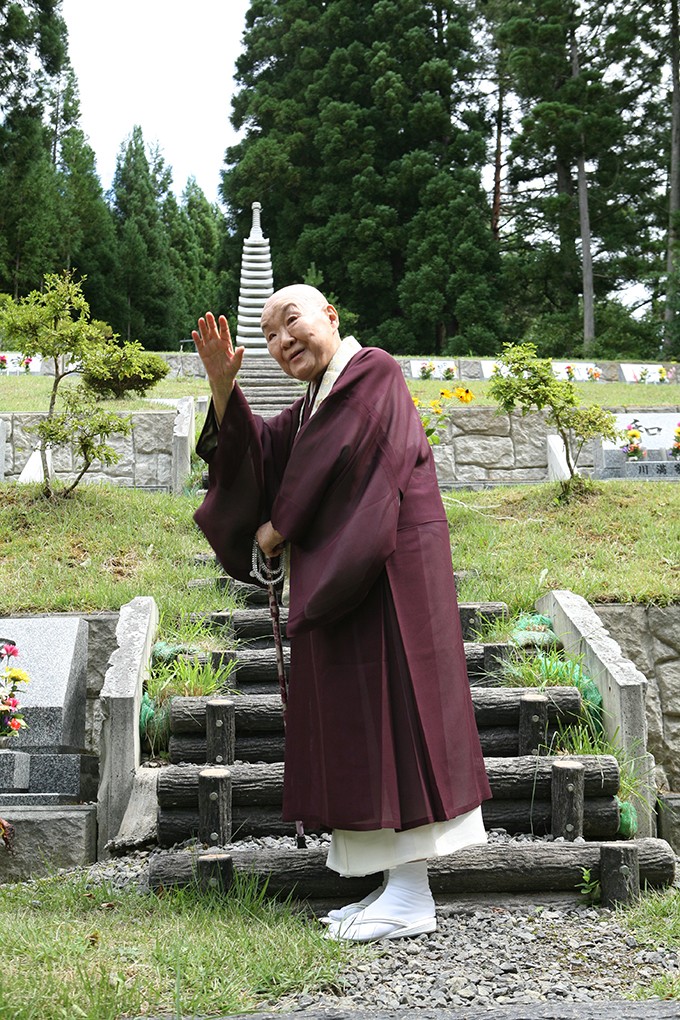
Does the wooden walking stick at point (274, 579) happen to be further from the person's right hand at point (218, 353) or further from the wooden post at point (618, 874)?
the wooden post at point (618, 874)

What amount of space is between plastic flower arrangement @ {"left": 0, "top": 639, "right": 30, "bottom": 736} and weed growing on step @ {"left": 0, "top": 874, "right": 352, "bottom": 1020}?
1.17 m

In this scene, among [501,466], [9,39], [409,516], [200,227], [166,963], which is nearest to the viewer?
[166,963]

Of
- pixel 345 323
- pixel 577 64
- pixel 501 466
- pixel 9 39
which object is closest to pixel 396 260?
pixel 345 323

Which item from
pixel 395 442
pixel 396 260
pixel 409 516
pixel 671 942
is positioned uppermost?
pixel 396 260

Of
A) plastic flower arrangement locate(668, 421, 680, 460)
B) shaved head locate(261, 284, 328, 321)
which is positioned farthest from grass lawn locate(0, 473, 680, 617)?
shaved head locate(261, 284, 328, 321)

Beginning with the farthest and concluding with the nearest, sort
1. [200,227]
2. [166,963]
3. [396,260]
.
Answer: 1. [200,227]
2. [396,260]
3. [166,963]

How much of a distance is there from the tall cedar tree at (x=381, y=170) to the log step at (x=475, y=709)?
1993 centimetres

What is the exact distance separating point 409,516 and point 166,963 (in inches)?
57.2

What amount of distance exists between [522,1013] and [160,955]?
3.19 ft

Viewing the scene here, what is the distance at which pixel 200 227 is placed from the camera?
Answer: 36.0 meters

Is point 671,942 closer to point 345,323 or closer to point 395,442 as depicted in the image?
point 395,442

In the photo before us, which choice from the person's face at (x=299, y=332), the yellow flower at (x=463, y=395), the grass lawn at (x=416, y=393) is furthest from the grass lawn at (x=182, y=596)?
the grass lawn at (x=416, y=393)

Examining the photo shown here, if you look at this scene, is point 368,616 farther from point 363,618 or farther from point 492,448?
point 492,448

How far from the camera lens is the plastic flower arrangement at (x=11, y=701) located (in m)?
4.72
